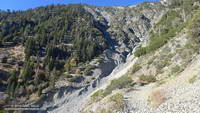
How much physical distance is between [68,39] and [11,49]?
19767mm

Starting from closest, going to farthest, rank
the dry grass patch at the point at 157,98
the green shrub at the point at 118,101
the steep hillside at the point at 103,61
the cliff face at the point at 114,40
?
the dry grass patch at the point at 157,98 < the green shrub at the point at 118,101 < the steep hillside at the point at 103,61 < the cliff face at the point at 114,40

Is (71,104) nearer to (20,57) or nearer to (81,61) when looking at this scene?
(81,61)

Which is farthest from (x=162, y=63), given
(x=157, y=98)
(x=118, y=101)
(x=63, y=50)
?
(x=63, y=50)

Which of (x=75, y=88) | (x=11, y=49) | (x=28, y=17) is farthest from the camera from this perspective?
(x=28, y=17)

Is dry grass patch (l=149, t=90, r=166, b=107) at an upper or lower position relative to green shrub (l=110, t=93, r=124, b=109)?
upper

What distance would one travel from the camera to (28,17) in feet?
389

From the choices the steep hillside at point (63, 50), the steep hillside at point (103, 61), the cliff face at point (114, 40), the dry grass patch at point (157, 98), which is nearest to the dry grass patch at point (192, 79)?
the steep hillside at point (103, 61)

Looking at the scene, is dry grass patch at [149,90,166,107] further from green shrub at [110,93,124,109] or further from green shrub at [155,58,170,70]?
green shrub at [155,58,170,70]

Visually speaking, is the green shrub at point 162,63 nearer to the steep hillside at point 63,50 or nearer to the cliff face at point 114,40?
the cliff face at point 114,40

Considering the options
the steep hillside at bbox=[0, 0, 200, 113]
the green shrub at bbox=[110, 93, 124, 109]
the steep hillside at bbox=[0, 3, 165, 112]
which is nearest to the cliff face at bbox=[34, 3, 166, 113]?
the steep hillside at bbox=[0, 3, 165, 112]

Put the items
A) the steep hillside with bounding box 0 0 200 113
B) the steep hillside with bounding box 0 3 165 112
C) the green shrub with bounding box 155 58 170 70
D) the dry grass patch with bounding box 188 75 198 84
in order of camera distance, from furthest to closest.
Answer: the steep hillside with bounding box 0 3 165 112 → the green shrub with bounding box 155 58 170 70 → the steep hillside with bounding box 0 0 200 113 → the dry grass patch with bounding box 188 75 198 84

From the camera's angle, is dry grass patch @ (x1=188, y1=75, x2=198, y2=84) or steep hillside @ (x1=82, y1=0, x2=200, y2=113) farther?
dry grass patch @ (x1=188, y1=75, x2=198, y2=84)

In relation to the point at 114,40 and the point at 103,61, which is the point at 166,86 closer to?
the point at 103,61

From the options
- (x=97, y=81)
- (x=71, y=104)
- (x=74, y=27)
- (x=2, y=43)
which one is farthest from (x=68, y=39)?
(x=71, y=104)
